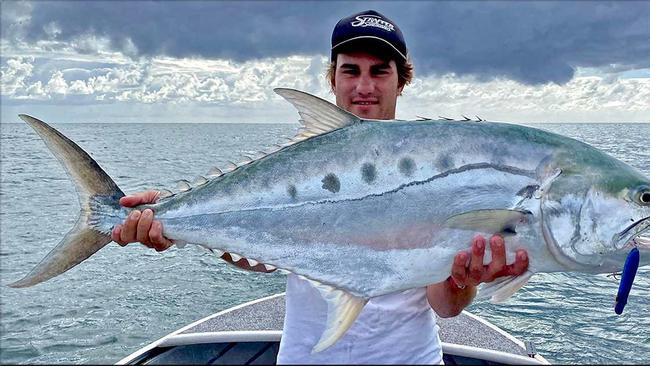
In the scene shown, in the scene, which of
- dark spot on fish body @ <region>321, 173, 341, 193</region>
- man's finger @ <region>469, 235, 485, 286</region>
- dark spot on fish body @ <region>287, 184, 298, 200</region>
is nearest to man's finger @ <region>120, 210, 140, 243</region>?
dark spot on fish body @ <region>287, 184, 298, 200</region>

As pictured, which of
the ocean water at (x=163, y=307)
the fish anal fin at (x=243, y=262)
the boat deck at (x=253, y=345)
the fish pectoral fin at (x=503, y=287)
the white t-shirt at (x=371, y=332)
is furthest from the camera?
the ocean water at (x=163, y=307)

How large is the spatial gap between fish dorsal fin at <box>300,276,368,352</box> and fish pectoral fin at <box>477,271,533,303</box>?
438mm

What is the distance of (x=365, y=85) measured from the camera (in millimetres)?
2613

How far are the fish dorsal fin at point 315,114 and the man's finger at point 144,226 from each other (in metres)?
0.71

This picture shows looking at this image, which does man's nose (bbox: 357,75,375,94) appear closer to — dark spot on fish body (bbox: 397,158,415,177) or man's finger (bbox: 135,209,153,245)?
dark spot on fish body (bbox: 397,158,415,177)

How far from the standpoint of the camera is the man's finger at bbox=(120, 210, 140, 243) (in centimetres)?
232

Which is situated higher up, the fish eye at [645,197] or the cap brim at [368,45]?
the cap brim at [368,45]

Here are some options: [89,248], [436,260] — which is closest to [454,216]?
[436,260]

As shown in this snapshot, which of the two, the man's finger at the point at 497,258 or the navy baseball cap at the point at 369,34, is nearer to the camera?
the man's finger at the point at 497,258

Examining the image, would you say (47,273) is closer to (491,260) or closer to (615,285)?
(491,260)

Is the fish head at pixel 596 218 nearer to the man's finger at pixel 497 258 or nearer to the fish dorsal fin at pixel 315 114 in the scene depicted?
the man's finger at pixel 497 258

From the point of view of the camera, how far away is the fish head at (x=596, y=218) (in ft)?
6.19

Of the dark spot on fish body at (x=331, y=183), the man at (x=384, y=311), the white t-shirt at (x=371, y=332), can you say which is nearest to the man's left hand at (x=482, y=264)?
the man at (x=384, y=311)

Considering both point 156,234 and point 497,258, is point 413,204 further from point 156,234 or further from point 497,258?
point 156,234
